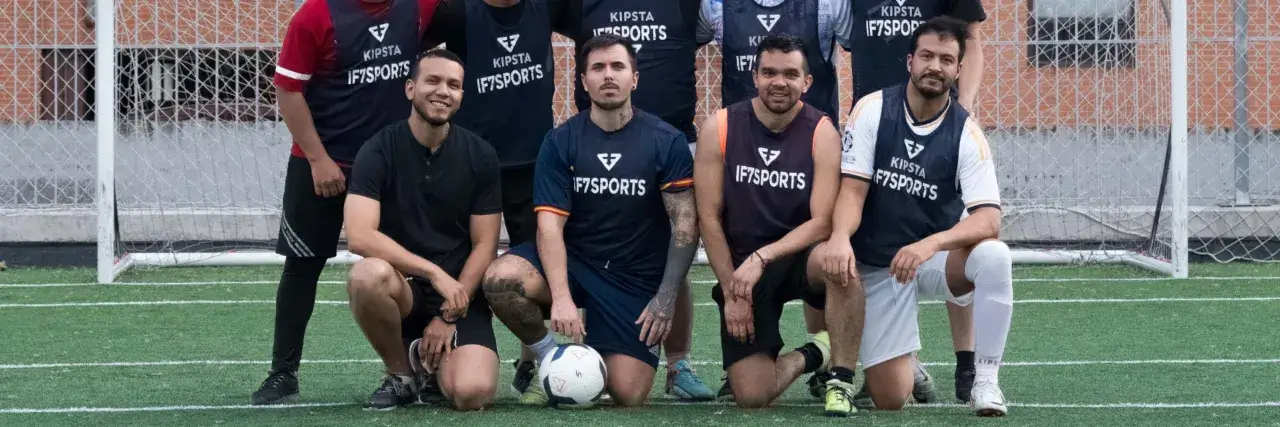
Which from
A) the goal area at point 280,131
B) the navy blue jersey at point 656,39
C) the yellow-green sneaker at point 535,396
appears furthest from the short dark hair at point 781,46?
the goal area at point 280,131

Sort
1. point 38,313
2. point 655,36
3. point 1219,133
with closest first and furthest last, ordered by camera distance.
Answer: point 655,36 → point 38,313 → point 1219,133

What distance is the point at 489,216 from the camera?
493 centimetres

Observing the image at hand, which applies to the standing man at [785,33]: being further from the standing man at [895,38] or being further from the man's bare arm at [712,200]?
the man's bare arm at [712,200]

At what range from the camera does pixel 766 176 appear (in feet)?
15.9

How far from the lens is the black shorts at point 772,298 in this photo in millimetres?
4867

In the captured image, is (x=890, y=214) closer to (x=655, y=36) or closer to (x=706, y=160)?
(x=706, y=160)

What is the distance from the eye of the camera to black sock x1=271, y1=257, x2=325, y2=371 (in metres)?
5.12

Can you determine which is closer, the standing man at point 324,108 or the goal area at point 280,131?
the standing man at point 324,108

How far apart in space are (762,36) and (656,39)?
1.23 ft

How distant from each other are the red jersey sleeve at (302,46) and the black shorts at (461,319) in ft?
2.51

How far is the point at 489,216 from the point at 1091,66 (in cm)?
622

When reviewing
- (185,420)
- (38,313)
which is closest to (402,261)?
(185,420)

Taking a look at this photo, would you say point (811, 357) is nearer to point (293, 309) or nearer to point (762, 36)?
point (762, 36)

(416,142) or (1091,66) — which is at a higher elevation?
(1091,66)
